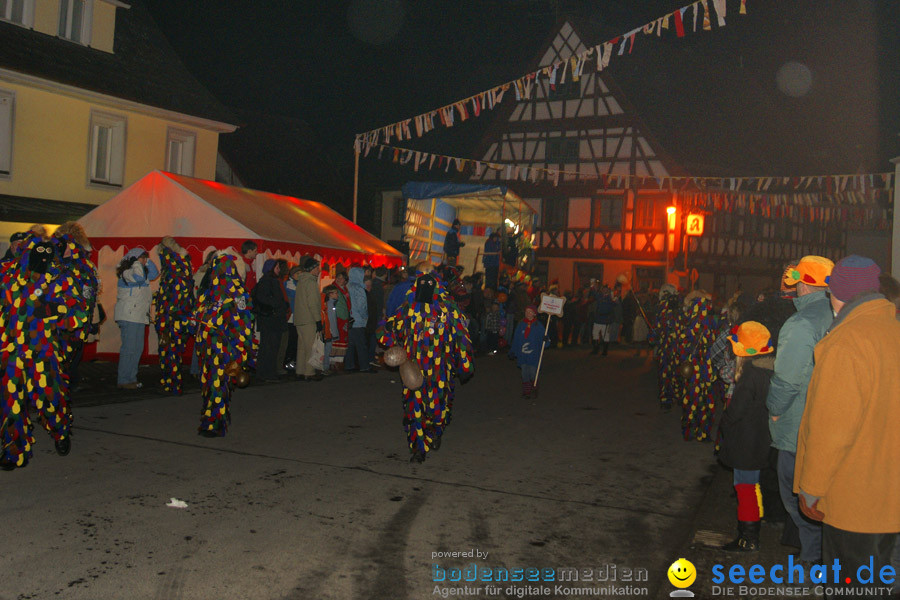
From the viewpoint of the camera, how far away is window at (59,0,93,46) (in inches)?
736

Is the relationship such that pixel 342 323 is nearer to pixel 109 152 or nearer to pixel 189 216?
pixel 189 216

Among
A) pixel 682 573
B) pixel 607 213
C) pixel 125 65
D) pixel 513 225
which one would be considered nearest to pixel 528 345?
pixel 682 573

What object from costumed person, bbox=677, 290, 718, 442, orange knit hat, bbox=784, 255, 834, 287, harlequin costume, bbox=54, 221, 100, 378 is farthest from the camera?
costumed person, bbox=677, 290, 718, 442

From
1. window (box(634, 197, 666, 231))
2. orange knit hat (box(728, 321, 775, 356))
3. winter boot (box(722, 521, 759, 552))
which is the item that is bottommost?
winter boot (box(722, 521, 759, 552))

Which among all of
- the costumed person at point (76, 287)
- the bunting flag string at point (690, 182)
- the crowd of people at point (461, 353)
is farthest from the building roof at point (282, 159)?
the costumed person at point (76, 287)

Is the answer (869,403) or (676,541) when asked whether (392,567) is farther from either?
(869,403)

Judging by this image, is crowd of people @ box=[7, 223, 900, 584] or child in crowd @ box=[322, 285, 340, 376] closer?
crowd of people @ box=[7, 223, 900, 584]

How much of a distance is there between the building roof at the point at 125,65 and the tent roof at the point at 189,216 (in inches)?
134

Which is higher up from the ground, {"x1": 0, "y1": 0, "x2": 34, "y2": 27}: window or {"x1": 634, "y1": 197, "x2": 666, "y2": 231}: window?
{"x1": 0, "y1": 0, "x2": 34, "y2": 27}: window

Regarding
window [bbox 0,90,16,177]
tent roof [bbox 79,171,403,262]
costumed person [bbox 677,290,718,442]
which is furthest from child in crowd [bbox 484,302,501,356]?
window [bbox 0,90,16,177]

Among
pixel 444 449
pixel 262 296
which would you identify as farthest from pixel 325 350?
pixel 444 449

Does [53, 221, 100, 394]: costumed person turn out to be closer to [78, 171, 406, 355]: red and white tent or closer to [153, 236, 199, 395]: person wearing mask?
[153, 236, 199, 395]: person wearing mask

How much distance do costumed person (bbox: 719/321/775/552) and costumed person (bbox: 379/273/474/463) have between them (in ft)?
9.76

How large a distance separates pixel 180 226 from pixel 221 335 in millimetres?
7468
